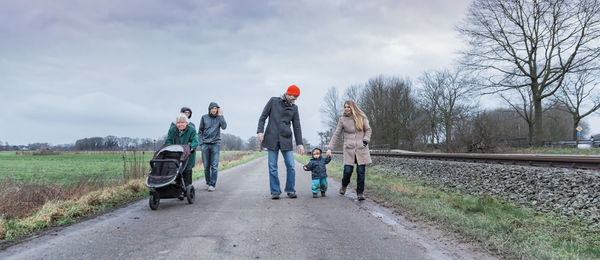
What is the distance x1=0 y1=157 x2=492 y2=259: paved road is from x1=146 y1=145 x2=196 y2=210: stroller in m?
0.26

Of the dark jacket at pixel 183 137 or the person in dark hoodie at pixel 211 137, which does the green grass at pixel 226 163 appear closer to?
the person in dark hoodie at pixel 211 137

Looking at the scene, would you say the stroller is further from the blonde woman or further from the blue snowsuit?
the blonde woman

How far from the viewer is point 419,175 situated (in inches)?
466

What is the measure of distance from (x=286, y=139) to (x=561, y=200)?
188 inches

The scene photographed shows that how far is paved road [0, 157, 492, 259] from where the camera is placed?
10.4ft

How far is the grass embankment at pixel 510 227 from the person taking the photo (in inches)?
128

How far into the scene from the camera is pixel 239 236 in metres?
3.77

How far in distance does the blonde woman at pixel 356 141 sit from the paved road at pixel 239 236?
1002 millimetres

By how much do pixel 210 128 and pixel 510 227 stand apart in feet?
20.6

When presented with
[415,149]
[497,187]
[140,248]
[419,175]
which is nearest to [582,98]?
[415,149]

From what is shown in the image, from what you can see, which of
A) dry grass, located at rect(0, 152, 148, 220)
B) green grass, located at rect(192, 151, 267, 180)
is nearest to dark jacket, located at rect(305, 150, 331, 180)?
dry grass, located at rect(0, 152, 148, 220)

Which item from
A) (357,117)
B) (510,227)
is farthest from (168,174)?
(510,227)

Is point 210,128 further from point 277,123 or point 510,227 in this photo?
point 510,227

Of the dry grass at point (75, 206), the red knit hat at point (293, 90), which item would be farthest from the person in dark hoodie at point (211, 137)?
the red knit hat at point (293, 90)
